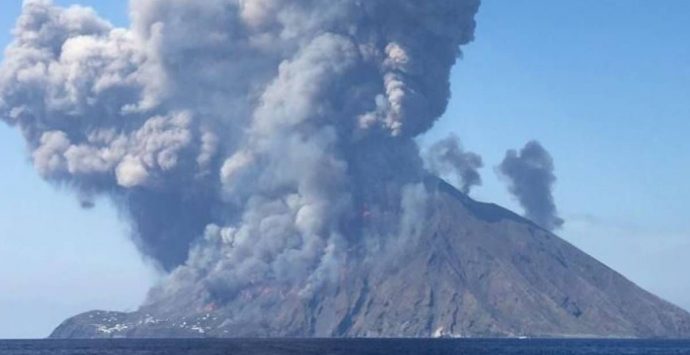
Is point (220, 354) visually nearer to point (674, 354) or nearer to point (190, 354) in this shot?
point (190, 354)

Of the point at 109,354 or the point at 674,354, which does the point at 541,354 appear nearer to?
the point at 674,354

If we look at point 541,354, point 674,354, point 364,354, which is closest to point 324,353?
point 364,354

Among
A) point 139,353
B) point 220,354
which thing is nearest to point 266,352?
point 220,354

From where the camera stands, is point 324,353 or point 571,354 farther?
point 571,354

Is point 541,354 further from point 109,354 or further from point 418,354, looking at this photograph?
point 109,354

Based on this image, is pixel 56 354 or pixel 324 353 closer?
pixel 324 353

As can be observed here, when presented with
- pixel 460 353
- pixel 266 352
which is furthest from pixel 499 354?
pixel 266 352

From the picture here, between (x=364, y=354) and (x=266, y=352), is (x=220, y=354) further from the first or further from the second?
(x=364, y=354)
